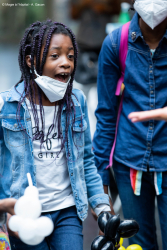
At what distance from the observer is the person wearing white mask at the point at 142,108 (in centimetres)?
245

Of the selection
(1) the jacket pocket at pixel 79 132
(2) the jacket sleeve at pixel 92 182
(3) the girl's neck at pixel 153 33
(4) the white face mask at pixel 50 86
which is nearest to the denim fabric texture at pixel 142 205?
(2) the jacket sleeve at pixel 92 182

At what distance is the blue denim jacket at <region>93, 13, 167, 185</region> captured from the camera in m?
2.45

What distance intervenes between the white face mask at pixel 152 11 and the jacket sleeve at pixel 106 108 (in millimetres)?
255

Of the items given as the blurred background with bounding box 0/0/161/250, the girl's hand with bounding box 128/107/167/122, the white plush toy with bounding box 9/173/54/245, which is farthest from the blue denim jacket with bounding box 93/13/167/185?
the blurred background with bounding box 0/0/161/250

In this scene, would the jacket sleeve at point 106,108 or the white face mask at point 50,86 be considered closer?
the white face mask at point 50,86

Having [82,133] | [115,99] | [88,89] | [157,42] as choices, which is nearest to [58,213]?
[82,133]

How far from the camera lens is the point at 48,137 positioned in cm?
227

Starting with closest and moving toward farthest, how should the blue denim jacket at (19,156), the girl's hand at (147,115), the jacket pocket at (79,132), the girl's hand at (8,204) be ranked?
the girl's hand at (147,115) → the girl's hand at (8,204) → the blue denim jacket at (19,156) → the jacket pocket at (79,132)

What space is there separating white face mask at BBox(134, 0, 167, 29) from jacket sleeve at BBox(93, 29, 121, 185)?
10.0 inches

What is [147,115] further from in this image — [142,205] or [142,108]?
[142,205]

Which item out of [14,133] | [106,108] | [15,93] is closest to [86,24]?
[106,108]

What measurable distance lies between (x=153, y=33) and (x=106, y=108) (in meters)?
0.63

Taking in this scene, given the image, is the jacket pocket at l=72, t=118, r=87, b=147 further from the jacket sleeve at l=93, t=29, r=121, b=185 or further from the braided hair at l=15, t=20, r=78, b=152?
the jacket sleeve at l=93, t=29, r=121, b=185

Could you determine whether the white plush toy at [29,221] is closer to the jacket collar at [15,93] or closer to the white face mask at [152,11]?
the jacket collar at [15,93]
